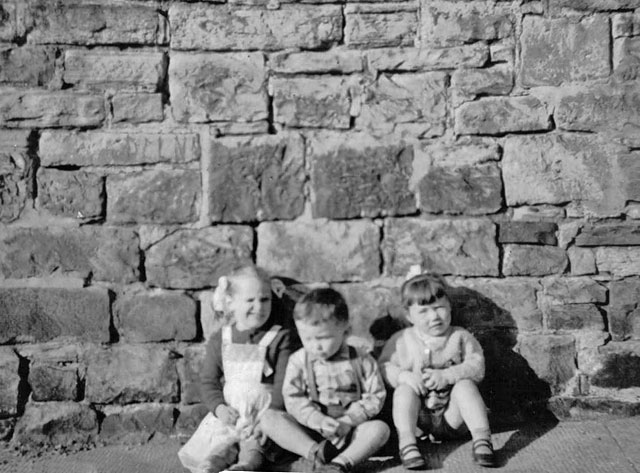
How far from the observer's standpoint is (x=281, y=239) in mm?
3840

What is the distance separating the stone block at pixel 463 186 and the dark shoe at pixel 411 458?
115 centimetres

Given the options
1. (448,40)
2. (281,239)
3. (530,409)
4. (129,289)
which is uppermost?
(448,40)

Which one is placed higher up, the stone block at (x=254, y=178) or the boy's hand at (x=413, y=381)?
the stone block at (x=254, y=178)

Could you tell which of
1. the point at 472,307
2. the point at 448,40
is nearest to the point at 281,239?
the point at 472,307

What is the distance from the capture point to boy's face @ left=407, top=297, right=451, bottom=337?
360 cm

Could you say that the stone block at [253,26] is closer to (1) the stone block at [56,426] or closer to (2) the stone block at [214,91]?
(2) the stone block at [214,91]

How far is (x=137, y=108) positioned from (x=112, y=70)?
21 cm

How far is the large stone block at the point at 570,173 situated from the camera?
151 inches

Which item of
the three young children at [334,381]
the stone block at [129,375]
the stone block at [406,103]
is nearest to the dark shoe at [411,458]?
the three young children at [334,381]

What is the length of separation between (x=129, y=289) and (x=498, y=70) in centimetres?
206

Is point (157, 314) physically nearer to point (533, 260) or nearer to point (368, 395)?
point (368, 395)

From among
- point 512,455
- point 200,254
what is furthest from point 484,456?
point 200,254

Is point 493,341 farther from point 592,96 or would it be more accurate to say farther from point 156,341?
point 156,341

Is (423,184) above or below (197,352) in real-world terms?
above
